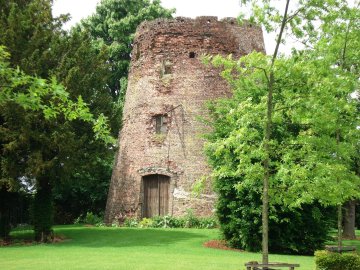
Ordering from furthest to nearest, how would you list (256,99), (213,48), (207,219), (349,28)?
(213,48) < (207,219) < (256,99) < (349,28)

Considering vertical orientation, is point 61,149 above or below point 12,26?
below

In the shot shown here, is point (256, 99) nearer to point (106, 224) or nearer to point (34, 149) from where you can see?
point (34, 149)

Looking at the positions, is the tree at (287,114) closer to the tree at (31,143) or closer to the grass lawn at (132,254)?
the grass lawn at (132,254)

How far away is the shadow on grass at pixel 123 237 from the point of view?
50.9 ft

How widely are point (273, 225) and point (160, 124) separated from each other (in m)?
9.08

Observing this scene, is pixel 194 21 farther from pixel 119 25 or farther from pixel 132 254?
pixel 132 254

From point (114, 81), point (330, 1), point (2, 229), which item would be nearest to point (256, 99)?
point (330, 1)

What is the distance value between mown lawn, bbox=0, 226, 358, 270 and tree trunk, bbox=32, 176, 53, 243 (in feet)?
2.91

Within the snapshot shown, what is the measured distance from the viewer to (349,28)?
12727 millimetres

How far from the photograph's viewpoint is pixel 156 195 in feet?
71.6

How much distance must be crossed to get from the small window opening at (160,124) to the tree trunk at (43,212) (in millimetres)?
6653

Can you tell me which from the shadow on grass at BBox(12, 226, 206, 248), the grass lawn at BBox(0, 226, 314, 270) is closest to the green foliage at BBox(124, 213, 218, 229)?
the shadow on grass at BBox(12, 226, 206, 248)

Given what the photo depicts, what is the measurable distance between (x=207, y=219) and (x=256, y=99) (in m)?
7.52

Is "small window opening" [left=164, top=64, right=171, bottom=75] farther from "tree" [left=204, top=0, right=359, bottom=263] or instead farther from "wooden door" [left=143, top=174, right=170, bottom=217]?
"tree" [left=204, top=0, right=359, bottom=263]
